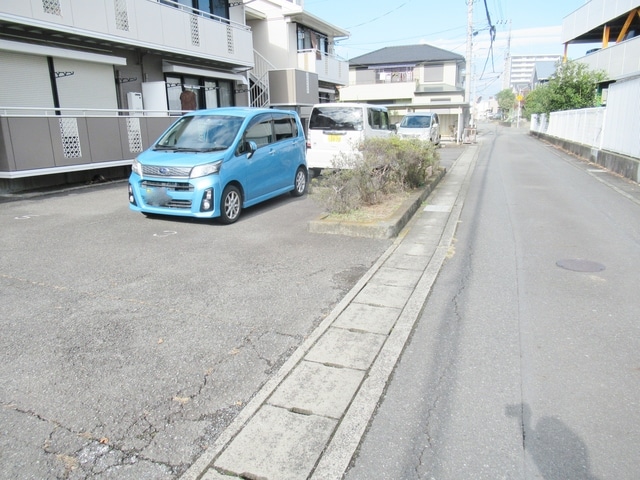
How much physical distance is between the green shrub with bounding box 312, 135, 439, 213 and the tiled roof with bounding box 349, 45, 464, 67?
38.5m

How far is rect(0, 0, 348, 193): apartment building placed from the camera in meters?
9.59

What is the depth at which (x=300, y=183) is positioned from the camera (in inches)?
402

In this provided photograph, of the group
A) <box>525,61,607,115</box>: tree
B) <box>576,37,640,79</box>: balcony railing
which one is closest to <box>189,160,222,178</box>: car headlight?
<box>576,37,640,79</box>: balcony railing

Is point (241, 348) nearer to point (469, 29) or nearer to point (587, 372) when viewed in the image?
point (587, 372)

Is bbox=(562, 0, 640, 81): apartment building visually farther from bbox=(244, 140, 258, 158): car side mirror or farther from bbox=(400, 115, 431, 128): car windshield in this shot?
bbox=(244, 140, 258, 158): car side mirror

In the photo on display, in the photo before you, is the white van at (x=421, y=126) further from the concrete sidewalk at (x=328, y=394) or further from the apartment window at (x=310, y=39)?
the concrete sidewalk at (x=328, y=394)

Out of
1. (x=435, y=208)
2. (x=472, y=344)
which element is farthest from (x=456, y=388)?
(x=435, y=208)

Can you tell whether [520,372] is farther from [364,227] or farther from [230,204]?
[230,204]

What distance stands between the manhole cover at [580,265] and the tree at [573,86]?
79.9ft

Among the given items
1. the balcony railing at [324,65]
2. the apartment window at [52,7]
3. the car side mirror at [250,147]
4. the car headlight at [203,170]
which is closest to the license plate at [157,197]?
the car headlight at [203,170]

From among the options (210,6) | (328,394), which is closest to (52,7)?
(210,6)

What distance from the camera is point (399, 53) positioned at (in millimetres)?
46562

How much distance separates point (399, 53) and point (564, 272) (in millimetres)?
45589

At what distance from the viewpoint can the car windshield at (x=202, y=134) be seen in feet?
25.7
